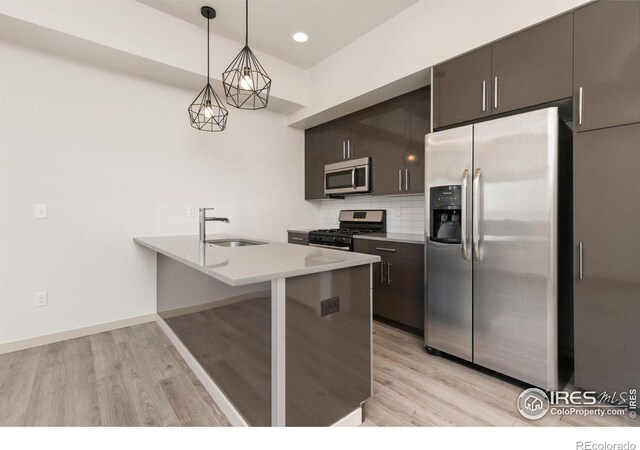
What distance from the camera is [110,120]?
2943mm

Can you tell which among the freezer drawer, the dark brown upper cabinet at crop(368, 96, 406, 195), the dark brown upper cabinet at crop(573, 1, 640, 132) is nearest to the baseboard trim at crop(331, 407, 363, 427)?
the freezer drawer

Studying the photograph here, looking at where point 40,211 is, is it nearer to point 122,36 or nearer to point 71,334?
point 71,334

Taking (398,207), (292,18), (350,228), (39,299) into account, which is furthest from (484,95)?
(39,299)

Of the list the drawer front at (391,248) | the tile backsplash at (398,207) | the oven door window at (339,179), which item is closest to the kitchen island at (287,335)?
the drawer front at (391,248)

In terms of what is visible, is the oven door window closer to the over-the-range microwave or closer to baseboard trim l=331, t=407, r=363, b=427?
the over-the-range microwave

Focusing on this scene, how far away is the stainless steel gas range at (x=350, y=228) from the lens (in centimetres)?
347

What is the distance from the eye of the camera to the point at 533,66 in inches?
78.4

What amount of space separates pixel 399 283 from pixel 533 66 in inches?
77.1

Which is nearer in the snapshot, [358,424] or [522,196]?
[358,424]

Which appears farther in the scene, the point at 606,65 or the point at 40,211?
the point at 40,211

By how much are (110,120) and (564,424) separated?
4.17 metres

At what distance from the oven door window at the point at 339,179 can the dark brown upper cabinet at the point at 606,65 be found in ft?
7.39

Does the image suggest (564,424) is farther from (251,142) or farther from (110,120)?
(110,120)
